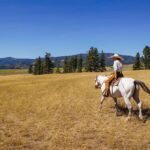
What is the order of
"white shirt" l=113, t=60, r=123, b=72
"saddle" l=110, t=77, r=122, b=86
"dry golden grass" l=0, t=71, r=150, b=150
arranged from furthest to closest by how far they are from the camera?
"white shirt" l=113, t=60, r=123, b=72 < "saddle" l=110, t=77, r=122, b=86 < "dry golden grass" l=0, t=71, r=150, b=150

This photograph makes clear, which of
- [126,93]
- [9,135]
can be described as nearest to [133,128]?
[126,93]

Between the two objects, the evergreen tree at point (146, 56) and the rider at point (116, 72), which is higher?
the evergreen tree at point (146, 56)

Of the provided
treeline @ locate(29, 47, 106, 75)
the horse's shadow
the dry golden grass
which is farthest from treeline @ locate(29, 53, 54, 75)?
the horse's shadow

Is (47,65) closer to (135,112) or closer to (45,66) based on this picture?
(45,66)

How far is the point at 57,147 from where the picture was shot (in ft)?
44.8

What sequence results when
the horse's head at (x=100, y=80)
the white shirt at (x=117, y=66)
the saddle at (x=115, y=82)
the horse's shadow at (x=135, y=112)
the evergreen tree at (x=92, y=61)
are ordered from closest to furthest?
the saddle at (x=115, y=82) < the horse's shadow at (x=135, y=112) < the white shirt at (x=117, y=66) < the horse's head at (x=100, y=80) < the evergreen tree at (x=92, y=61)

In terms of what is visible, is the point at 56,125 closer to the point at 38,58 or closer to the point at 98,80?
the point at 98,80

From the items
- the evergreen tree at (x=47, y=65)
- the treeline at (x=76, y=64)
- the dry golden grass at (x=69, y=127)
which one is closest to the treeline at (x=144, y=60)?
the treeline at (x=76, y=64)

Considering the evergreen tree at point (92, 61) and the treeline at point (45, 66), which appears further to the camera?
the treeline at point (45, 66)

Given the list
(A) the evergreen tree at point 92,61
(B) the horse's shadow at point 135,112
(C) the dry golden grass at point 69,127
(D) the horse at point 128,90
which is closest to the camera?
(C) the dry golden grass at point 69,127

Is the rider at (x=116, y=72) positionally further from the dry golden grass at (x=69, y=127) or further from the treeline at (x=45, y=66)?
the treeline at (x=45, y=66)

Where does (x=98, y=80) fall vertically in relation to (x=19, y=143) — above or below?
above

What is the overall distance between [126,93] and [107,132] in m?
4.06

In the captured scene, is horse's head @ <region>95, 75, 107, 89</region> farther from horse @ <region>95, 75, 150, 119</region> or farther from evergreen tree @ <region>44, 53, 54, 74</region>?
evergreen tree @ <region>44, 53, 54, 74</region>
